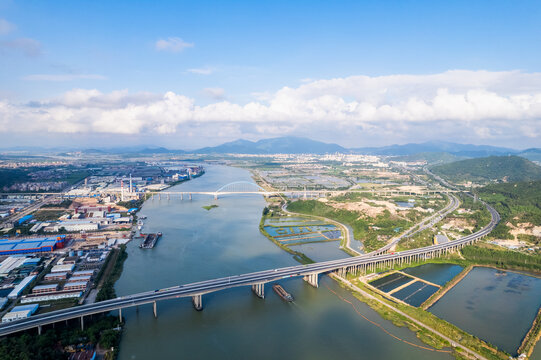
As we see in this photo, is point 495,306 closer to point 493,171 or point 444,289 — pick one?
point 444,289

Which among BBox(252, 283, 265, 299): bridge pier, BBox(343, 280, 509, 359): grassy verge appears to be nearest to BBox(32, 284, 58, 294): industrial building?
BBox(252, 283, 265, 299): bridge pier

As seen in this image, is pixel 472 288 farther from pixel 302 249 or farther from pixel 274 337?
pixel 274 337

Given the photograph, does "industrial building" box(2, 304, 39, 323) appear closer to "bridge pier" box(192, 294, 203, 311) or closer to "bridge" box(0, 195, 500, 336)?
"bridge" box(0, 195, 500, 336)

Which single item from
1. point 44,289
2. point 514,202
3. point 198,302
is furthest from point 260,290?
point 514,202

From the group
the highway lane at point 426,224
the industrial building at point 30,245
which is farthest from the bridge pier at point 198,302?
the industrial building at point 30,245

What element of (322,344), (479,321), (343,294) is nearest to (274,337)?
(322,344)
